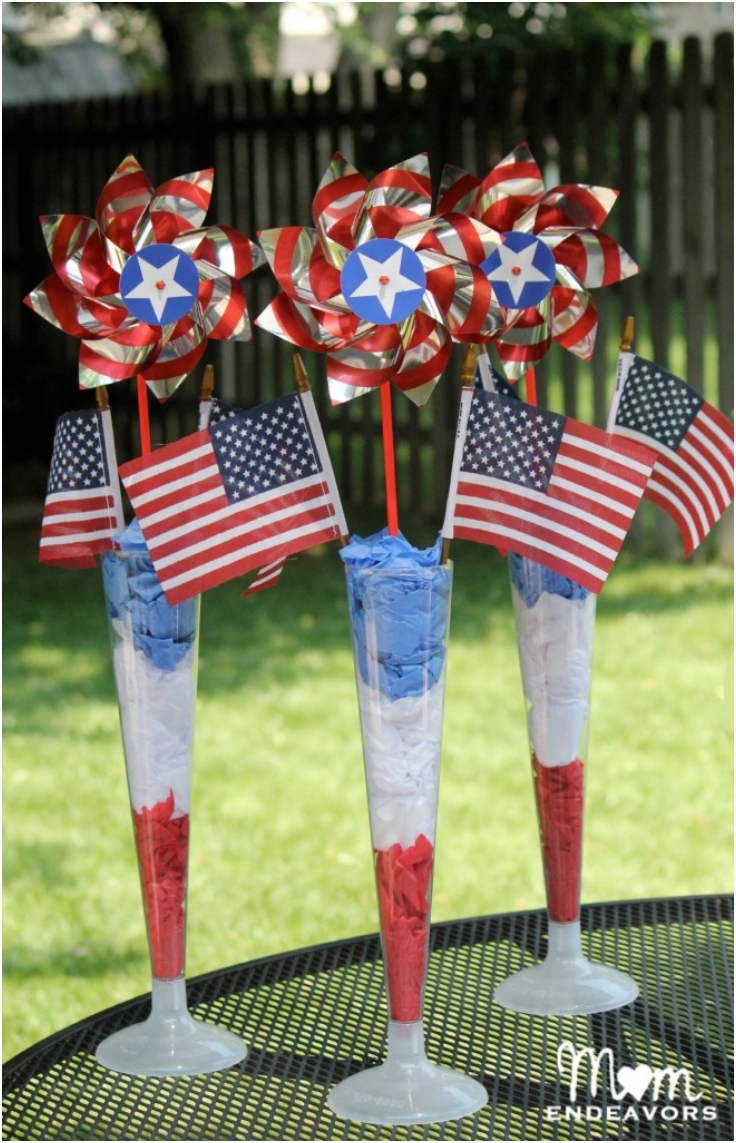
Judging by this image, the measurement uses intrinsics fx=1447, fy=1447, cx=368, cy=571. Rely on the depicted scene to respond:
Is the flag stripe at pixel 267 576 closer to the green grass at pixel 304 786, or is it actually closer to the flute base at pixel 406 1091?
the flute base at pixel 406 1091

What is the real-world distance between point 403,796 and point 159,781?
0.33 meters

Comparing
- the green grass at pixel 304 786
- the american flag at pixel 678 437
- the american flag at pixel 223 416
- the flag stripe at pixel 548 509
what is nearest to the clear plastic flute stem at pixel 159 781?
the american flag at pixel 223 416

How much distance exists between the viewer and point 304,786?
4.44 metres

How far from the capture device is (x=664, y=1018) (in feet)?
6.05

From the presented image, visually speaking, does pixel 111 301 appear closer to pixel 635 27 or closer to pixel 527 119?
pixel 527 119

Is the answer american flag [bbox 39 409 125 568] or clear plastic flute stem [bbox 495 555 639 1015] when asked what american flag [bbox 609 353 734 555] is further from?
american flag [bbox 39 409 125 568]

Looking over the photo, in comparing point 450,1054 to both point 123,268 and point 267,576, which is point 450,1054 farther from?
point 123,268

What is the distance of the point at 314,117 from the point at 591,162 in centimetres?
165

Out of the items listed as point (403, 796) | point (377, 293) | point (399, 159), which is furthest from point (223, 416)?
point (399, 159)

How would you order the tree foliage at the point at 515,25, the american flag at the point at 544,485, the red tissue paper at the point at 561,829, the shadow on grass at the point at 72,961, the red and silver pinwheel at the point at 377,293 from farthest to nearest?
the tree foliage at the point at 515,25 → the shadow on grass at the point at 72,961 → the red tissue paper at the point at 561,829 → the american flag at the point at 544,485 → the red and silver pinwheel at the point at 377,293

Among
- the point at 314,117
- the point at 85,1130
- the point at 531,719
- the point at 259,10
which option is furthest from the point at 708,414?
the point at 259,10

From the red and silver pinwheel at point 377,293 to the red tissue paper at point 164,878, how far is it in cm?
56

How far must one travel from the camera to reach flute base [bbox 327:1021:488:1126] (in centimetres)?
159

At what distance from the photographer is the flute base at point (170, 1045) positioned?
1746 mm
